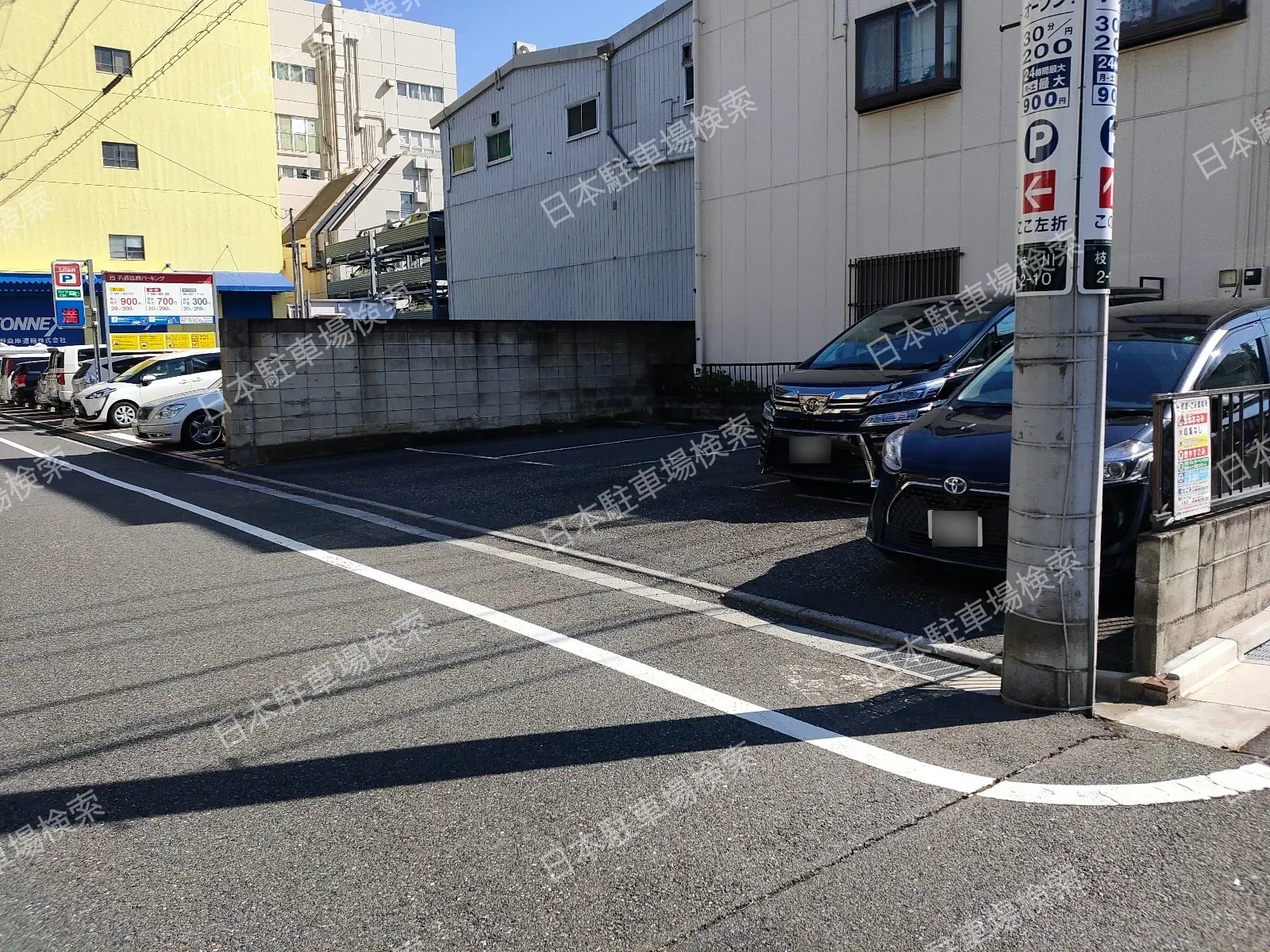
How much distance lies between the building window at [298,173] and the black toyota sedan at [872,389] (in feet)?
147

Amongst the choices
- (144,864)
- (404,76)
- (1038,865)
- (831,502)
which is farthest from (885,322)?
(404,76)

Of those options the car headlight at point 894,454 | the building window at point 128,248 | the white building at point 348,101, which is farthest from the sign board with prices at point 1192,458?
the white building at point 348,101

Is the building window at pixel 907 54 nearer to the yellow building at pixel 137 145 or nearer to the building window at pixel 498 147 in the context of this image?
the building window at pixel 498 147

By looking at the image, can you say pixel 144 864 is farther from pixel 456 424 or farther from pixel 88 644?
pixel 456 424

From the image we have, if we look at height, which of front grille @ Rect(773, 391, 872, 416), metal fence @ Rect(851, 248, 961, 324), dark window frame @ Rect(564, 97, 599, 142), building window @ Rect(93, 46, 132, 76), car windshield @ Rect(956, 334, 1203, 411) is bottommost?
front grille @ Rect(773, 391, 872, 416)

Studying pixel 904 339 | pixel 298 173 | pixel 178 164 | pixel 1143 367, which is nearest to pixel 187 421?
pixel 904 339

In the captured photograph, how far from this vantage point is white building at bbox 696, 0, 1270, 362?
34.4 ft

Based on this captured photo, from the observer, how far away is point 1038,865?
9.43ft

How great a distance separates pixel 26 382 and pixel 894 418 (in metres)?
27.1

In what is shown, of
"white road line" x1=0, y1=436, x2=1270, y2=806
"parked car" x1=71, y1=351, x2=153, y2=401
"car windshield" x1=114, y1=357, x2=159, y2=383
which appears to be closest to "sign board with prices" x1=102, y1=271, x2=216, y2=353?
"parked car" x1=71, y1=351, x2=153, y2=401

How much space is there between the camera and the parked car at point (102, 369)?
2186cm

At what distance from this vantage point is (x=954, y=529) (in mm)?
5418

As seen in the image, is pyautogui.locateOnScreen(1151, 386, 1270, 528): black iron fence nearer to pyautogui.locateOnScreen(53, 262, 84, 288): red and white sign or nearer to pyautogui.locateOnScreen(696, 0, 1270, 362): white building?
pyautogui.locateOnScreen(696, 0, 1270, 362): white building

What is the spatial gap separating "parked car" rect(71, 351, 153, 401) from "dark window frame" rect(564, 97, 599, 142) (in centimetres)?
1071
